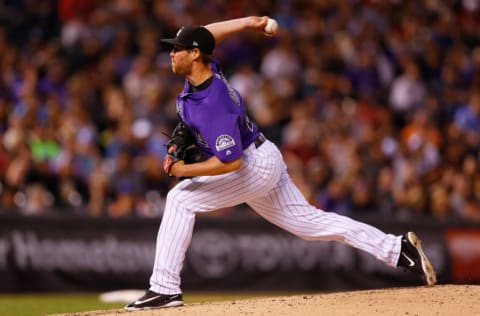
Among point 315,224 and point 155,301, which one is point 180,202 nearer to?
point 155,301

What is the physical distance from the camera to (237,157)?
22.6 ft

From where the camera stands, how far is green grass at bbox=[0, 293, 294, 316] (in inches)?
402

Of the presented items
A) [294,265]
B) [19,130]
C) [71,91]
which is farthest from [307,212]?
[71,91]

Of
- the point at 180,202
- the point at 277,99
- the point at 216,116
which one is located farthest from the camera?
the point at 277,99

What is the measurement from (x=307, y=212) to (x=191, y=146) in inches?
38.6

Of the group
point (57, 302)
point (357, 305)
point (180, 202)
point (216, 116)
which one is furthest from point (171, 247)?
point (57, 302)

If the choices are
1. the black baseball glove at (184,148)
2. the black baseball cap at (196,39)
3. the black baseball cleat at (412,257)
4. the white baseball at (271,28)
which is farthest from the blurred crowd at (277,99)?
the black baseball cap at (196,39)

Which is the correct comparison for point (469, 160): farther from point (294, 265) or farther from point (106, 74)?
point (106, 74)

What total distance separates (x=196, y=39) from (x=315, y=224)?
1.59m

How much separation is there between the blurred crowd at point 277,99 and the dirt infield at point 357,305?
536 centimetres

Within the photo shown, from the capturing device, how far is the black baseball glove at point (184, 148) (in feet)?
23.4

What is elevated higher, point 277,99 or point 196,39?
point 196,39

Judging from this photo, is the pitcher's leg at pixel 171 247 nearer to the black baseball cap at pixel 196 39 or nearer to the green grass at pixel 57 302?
the black baseball cap at pixel 196 39

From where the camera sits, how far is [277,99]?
14625 millimetres
